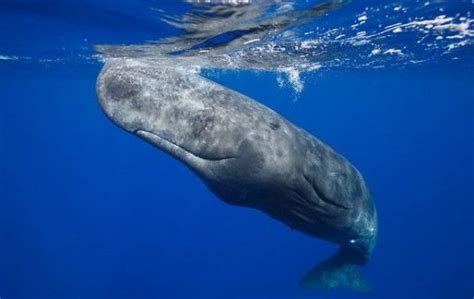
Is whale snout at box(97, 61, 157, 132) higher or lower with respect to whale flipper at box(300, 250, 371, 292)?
higher

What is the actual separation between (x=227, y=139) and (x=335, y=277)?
764cm

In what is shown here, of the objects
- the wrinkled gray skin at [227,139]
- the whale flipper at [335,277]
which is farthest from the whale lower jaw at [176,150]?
the whale flipper at [335,277]

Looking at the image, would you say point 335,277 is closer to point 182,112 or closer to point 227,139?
point 227,139

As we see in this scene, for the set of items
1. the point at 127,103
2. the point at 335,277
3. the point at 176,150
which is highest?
the point at 127,103

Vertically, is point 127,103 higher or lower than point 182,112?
higher

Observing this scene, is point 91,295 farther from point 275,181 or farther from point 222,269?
point 275,181

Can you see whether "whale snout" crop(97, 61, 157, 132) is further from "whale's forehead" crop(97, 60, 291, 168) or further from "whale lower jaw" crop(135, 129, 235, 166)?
"whale lower jaw" crop(135, 129, 235, 166)

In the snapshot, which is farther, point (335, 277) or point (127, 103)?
point (335, 277)

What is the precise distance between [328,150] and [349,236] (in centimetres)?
241

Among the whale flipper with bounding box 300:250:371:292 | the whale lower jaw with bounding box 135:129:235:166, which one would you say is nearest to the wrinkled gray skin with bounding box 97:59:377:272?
the whale lower jaw with bounding box 135:129:235:166

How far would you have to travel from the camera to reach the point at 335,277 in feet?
40.3

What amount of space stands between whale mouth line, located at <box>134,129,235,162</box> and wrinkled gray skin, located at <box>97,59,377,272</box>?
15 mm

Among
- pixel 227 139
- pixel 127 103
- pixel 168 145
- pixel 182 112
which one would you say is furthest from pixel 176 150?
pixel 127 103

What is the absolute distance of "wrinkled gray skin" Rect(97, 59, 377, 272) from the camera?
6.39 metres
